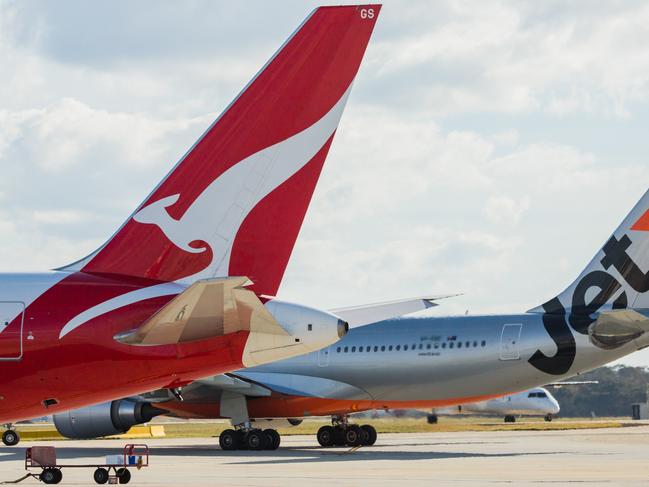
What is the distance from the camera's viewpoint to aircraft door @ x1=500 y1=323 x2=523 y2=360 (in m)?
30.2

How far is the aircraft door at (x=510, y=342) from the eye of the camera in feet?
99.2

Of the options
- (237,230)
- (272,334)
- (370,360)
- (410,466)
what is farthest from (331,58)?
(370,360)

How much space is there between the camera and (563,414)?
11194 centimetres

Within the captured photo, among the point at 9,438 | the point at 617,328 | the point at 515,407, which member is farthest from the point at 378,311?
the point at 515,407

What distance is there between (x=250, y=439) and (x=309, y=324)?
21621mm

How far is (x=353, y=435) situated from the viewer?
1406 inches

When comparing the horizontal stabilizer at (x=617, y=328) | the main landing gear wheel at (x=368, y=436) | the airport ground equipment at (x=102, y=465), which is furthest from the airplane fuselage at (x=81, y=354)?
the main landing gear wheel at (x=368, y=436)

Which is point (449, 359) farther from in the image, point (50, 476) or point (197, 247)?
point (197, 247)

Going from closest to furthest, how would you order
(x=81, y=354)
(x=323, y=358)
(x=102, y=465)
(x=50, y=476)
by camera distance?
1. (x=81, y=354)
2. (x=50, y=476)
3. (x=102, y=465)
4. (x=323, y=358)

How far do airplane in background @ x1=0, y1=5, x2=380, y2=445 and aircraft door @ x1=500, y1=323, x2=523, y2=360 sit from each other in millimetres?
17916

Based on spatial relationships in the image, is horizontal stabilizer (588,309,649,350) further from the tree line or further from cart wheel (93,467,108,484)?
the tree line

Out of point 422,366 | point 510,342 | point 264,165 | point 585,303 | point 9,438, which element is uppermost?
point 585,303

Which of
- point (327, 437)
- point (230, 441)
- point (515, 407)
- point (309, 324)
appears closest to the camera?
point (309, 324)

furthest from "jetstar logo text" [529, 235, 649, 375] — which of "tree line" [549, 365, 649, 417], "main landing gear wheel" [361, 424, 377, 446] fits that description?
"tree line" [549, 365, 649, 417]
